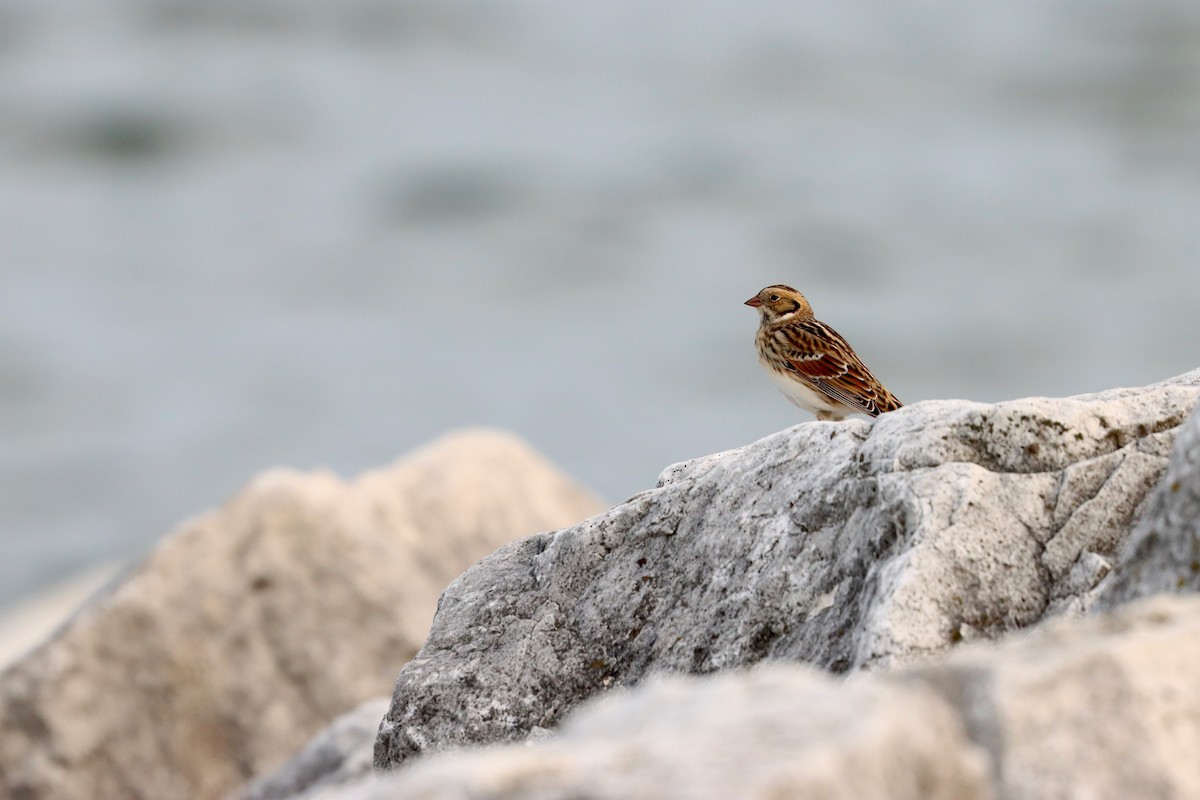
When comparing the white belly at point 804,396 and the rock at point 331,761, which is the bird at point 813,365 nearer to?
the white belly at point 804,396

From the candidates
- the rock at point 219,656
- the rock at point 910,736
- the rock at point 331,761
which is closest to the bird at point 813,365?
the rock at point 219,656

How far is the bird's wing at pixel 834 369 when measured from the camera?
34.1 ft

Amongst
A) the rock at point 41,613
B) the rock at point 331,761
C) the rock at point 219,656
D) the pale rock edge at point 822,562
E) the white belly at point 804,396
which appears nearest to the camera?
the pale rock edge at point 822,562

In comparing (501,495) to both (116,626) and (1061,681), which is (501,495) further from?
(1061,681)

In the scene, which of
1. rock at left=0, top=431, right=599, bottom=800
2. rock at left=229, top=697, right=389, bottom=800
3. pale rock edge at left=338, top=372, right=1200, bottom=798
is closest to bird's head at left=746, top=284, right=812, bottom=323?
rock at left=0, top=431, right=599, bottom=800

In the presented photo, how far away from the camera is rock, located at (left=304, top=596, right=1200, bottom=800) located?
2336 mm

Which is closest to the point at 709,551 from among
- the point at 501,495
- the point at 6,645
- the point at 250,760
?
the point at 250,760

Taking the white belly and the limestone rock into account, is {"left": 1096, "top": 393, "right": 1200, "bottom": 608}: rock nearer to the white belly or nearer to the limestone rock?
the limestone rock

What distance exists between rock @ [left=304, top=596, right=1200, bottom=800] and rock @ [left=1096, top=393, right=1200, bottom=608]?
1.88ft

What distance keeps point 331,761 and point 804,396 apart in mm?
4684

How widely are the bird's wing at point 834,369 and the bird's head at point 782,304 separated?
631mm

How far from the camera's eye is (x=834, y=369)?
10.6 meters

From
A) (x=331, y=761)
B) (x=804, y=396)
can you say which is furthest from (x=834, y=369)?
(x=331, y=761)

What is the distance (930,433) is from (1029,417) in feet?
0.97
